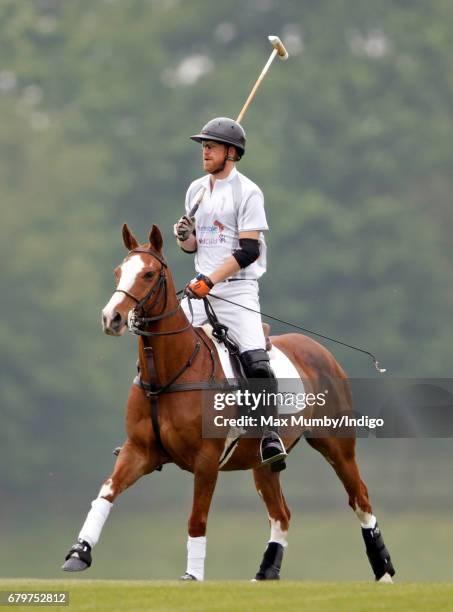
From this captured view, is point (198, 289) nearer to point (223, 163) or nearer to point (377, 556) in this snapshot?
point (223, 163)

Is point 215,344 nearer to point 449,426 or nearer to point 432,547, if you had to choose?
point 449,426

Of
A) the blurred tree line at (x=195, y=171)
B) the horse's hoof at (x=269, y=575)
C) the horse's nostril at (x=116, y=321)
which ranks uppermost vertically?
the blurred tree line at (x=195, y=171)

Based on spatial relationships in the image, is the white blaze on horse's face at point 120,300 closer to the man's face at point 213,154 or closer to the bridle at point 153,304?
the bridle at point 153,304

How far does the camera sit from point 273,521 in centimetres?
1278

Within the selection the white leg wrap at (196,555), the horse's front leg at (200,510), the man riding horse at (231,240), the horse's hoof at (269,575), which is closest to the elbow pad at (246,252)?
the man riding horse at (231,240)

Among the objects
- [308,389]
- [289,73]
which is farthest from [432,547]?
[289,73]

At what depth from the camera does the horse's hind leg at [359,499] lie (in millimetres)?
12938

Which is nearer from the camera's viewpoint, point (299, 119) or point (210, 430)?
point (210, 430)

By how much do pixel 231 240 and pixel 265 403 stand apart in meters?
1.21

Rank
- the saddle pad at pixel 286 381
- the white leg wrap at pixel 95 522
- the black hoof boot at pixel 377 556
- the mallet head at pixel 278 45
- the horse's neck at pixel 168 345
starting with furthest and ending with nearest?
the mallet head at pixel 278 45
the black hoof boot at pixel 377 556
the saddle pad at pixel 286 381
the horse's neck at pixel 168 345
the white leg wrap at pixel 95 522

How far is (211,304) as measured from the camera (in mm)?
12148

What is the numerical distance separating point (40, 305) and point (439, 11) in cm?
1860

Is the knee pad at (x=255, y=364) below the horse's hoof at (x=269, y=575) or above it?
above
